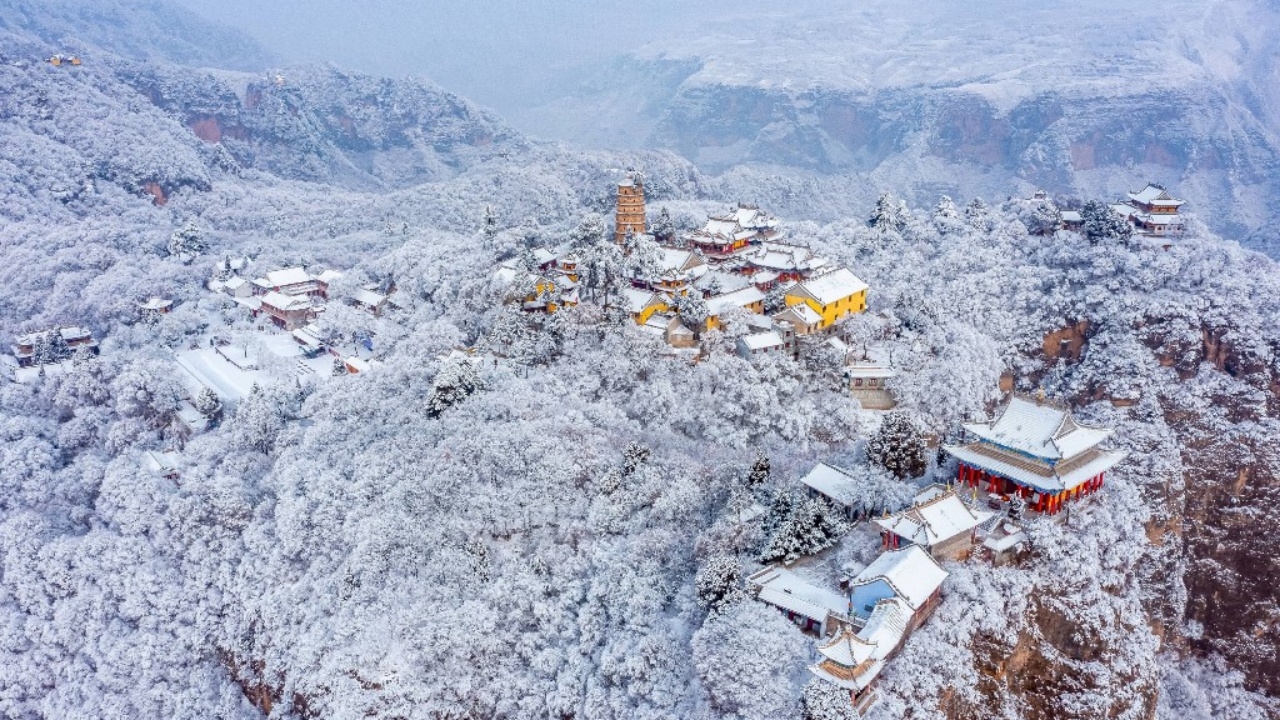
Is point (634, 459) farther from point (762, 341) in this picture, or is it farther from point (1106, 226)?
point (1106, 226)

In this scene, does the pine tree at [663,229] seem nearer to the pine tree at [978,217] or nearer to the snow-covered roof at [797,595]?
the pine tree at [978,217]

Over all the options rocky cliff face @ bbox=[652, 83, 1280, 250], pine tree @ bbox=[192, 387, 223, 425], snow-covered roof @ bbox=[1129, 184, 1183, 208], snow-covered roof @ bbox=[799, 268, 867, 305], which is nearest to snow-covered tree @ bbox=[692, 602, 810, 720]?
snow-covered roof @ bbox=[799, 268, 867, 305]

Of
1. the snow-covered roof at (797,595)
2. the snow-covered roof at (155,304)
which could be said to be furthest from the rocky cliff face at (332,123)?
the snow-covered roof at (797,595)

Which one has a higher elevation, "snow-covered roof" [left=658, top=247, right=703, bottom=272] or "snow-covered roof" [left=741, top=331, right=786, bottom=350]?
"snow-covered roof" [left=658, top=247, right=703, bottom=272]

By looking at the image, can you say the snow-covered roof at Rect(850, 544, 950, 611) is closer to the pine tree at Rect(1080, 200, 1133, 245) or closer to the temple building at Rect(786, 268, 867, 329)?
the temple building at Rect(786, 268, 867, 329)

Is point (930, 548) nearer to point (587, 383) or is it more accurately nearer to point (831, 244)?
point (587, 383)

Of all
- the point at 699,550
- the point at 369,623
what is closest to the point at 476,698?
the point at 369,623
